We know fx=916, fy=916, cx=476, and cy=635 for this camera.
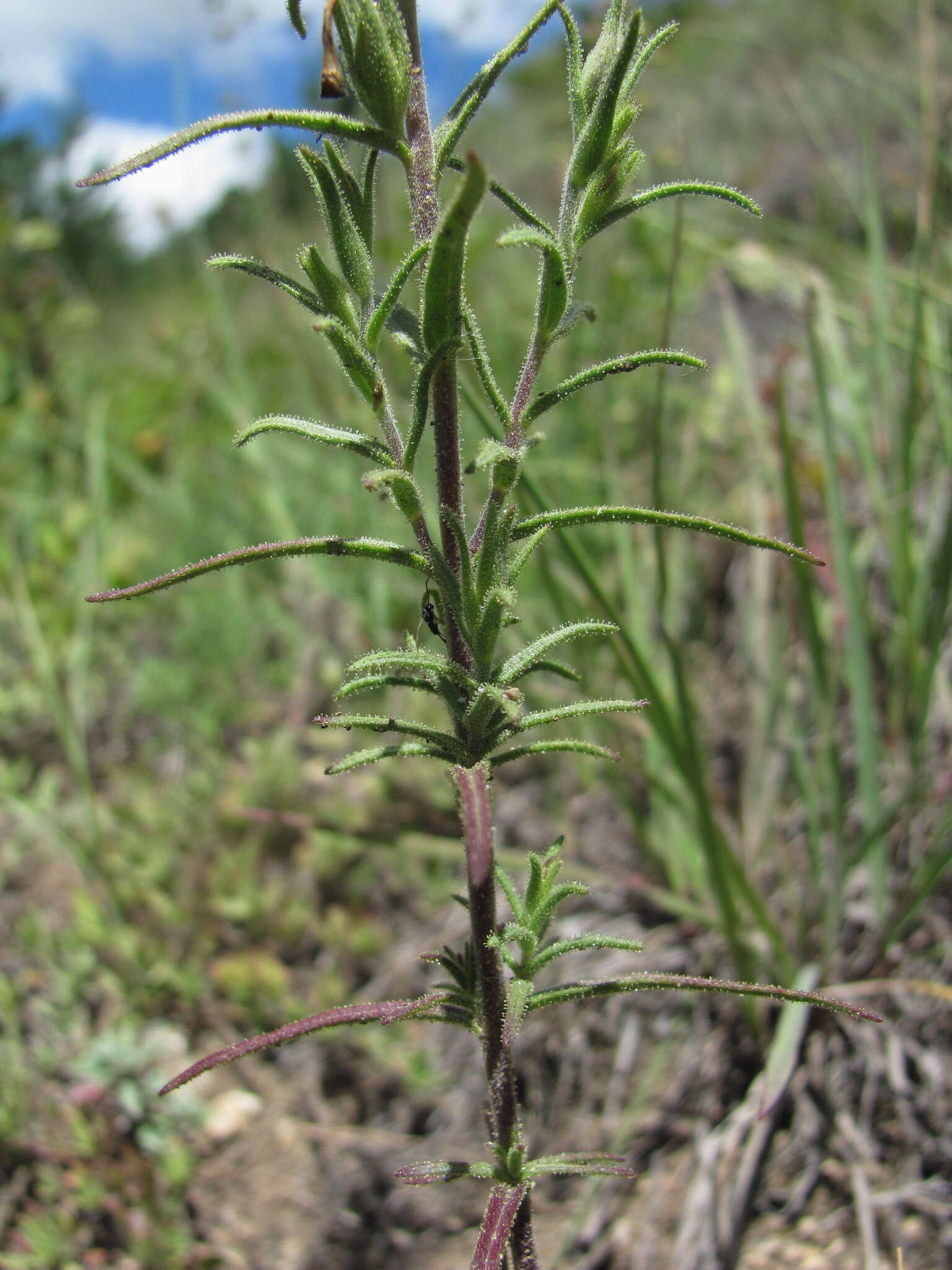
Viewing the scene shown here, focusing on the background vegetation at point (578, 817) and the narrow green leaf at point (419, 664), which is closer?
the narrow green leaf at point (419, 664)

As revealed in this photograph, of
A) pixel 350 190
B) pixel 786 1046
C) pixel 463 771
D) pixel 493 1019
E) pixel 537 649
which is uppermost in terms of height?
pixel 350 190

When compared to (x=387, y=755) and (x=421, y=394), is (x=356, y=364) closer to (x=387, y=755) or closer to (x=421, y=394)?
(x=421, y=394)

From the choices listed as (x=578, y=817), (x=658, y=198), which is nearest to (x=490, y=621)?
(x=658, y=198)

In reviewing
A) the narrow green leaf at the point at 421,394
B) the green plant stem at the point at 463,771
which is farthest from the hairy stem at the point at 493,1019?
the narrow green leaf at the point at 421,394

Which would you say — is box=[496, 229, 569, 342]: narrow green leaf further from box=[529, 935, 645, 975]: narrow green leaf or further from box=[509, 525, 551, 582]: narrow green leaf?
box=[529, 935, 645, 975]: narrow green leaf

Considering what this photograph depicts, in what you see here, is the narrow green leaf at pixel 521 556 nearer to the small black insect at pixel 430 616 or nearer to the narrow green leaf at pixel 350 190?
the small black insect at pixel 430 616

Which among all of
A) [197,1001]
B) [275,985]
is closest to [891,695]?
[275,985]
